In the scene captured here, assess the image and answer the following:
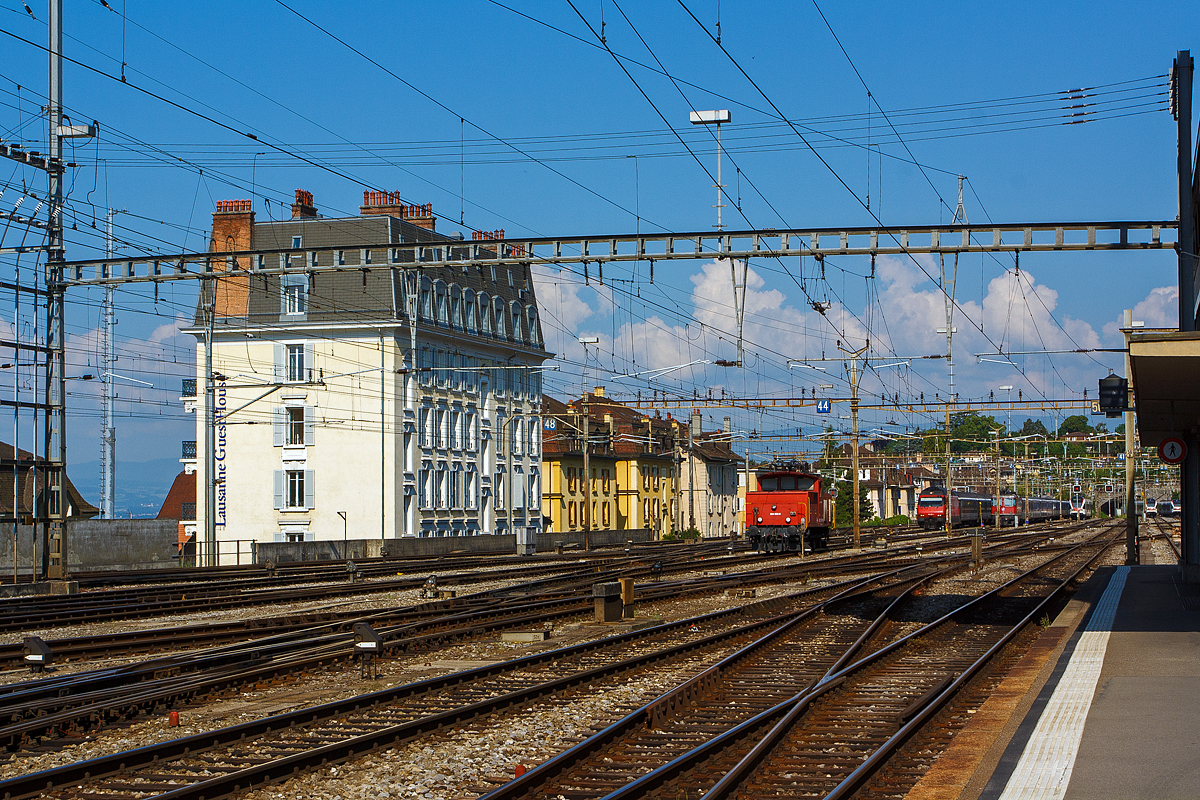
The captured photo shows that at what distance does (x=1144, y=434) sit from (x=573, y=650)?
1741 cm

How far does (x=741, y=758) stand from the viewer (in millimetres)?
9391

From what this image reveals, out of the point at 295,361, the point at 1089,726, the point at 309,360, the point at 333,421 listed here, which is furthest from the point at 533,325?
the point at 1089,726

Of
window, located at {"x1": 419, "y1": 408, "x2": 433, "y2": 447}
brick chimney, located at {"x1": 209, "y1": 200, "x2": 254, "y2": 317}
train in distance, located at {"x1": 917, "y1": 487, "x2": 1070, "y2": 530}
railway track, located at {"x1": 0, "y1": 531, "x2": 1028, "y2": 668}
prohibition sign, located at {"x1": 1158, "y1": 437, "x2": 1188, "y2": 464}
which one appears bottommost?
train in distance, located at {"x1": 917, "y1": 487, "x2": 1070, "y2": 530}

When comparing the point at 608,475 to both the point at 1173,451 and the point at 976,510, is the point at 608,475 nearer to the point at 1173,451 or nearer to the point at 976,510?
the point at 976,510

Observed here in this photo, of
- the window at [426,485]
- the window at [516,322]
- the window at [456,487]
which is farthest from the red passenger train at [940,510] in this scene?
the window at [426,485]

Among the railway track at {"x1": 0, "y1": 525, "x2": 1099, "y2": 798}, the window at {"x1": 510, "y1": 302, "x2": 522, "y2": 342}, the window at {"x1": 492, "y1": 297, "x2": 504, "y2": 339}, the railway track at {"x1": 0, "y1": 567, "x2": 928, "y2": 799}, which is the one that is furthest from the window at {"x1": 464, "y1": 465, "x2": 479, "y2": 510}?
the railway track at {"x1": 0, "y1": 525, "x2": 1099, "y2": 798}

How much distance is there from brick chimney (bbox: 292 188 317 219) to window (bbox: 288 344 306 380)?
6.43m

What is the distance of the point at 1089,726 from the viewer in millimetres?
9359

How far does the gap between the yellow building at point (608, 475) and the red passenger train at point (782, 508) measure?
26.0m

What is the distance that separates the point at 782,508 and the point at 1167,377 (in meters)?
29.1

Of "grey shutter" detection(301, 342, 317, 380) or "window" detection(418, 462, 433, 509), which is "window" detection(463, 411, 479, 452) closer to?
"window" detection(418, 462, 433, 509)

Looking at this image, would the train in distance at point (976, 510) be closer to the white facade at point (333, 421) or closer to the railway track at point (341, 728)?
the white facade at point (333, 421)

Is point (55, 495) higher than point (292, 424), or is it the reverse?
point (292, 424)

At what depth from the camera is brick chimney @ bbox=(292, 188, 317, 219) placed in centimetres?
5744
